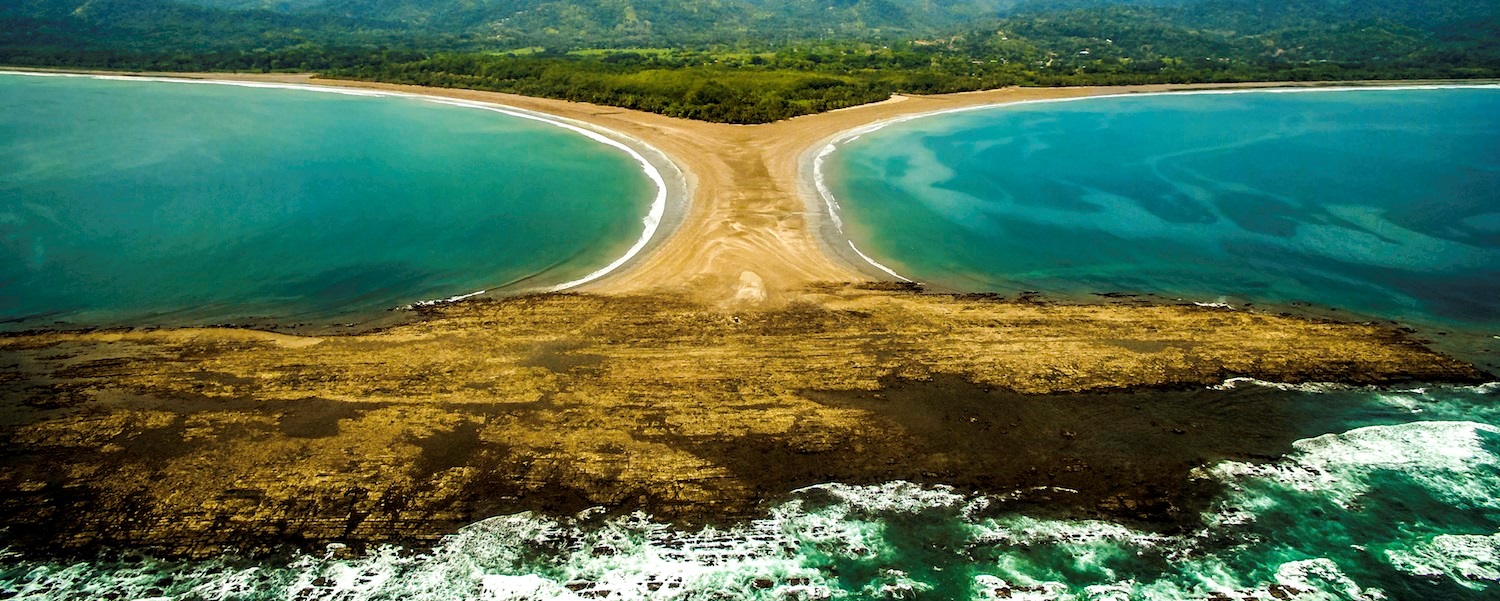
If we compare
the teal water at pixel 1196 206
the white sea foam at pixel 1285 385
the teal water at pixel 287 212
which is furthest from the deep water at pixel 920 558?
the teal water at pixel 287 212

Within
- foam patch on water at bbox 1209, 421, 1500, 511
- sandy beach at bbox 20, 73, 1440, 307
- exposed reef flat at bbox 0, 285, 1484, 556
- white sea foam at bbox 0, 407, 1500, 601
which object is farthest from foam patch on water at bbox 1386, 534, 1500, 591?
sandy beach at bbox 20, 73, 1440, 307

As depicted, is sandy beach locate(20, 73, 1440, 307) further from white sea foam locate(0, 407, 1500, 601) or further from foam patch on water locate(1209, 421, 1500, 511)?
foam patch on water locate(1209, 421, 1500, 511)

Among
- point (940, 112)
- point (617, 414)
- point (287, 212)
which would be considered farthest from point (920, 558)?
point (940, 112)

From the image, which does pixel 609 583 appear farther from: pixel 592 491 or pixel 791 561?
pixel 791 561

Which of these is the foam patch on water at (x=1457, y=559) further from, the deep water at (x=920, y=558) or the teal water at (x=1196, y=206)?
the teal water at (x=1196, y=206)

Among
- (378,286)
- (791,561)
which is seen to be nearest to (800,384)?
(791,561)

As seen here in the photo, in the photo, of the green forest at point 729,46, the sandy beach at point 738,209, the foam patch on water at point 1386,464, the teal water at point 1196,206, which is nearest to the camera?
the foam patch on water at point 1386,464
